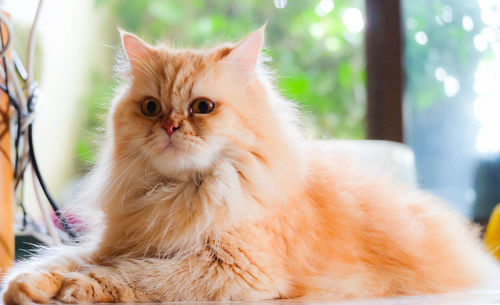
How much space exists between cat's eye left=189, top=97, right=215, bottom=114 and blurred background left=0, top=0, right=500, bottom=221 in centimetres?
153

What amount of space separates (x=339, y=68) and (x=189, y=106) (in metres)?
2.33

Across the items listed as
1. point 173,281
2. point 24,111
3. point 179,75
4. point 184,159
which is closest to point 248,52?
point 179,75

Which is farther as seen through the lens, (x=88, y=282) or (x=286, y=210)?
(x=286, y=210)

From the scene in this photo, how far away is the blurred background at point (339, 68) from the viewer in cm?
281

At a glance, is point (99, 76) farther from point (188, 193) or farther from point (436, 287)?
point (436, 287)

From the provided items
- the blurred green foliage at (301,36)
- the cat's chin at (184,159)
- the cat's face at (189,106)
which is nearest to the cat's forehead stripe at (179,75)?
the cat's face at (189,106)

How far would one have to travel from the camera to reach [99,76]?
320 centimetres

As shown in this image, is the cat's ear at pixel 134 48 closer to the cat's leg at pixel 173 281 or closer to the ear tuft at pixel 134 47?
the ear tuft at pixel 134 47

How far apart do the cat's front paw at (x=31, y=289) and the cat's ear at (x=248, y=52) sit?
0.58 metres

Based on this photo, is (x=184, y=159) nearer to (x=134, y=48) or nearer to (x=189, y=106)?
(x=189, y=106)

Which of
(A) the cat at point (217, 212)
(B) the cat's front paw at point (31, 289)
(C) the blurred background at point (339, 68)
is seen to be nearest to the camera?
(B) the cat's front paw at point (31, 289)

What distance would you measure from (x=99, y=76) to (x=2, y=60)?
6.29 feet

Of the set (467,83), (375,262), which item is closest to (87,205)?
(375,262)

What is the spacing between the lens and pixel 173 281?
98 cm
